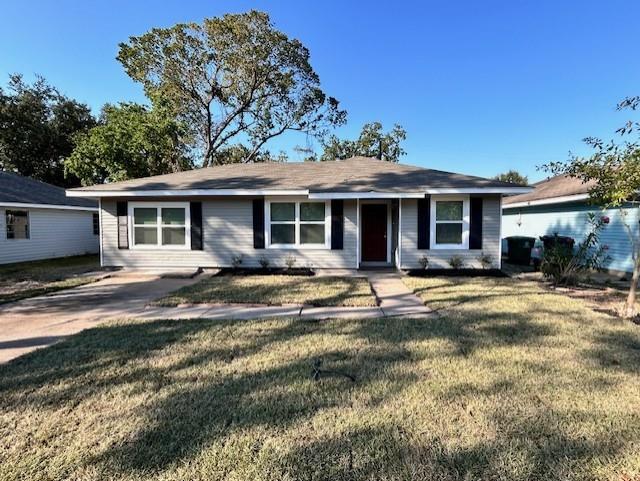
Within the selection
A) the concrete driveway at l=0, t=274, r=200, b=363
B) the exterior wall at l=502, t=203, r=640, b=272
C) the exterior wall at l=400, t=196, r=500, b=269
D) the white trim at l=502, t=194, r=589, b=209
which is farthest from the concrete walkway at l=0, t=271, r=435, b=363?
the white trim at l=502, t=194, r=589, b=209

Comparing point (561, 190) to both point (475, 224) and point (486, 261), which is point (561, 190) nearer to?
point (475, 224)

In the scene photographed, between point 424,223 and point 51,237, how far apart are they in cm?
1503


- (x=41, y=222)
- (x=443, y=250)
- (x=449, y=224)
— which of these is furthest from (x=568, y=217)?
(x=41, y=222)

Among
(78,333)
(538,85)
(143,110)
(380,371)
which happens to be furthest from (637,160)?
(143,110)

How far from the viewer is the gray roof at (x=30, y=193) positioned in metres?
13.8

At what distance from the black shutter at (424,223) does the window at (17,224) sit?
1451 cm

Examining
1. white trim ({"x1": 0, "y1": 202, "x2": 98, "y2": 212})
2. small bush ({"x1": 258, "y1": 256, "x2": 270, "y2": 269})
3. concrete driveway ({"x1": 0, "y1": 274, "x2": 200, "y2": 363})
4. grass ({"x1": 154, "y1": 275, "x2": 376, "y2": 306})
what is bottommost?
concrete driveway ({"x1": 0, "y1": 274, "x2": 200, "y2": 363})

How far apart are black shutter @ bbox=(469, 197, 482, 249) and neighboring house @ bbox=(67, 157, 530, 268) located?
29mm

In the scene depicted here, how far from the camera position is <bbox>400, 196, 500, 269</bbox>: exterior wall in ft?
35.4

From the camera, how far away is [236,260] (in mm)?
11117

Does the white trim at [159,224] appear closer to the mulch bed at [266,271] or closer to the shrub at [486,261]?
the mulch bed at [266,271]

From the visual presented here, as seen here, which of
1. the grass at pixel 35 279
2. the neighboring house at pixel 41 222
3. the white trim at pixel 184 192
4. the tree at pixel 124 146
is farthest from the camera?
the tree at pixel 124 146

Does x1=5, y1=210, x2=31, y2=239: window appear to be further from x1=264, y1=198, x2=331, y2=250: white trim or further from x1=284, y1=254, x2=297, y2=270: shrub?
x1=284, y1=254, x2=297, y2=270: shrub

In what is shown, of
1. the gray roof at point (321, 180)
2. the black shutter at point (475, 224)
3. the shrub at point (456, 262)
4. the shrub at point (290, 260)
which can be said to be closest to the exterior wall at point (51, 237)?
the gray roof at point (321, 180)
